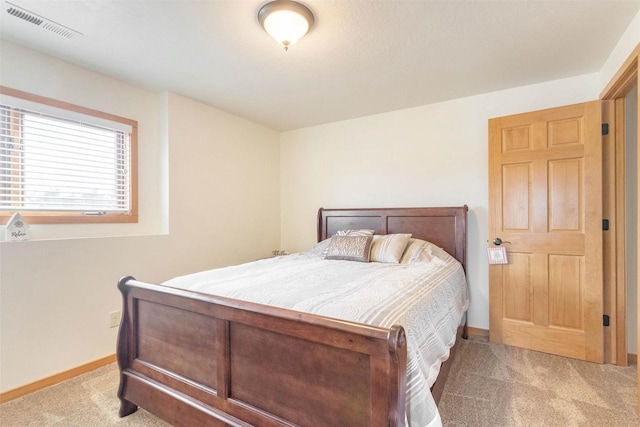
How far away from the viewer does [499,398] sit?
1.97 m

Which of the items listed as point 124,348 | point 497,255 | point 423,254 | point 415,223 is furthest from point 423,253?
point 124,348

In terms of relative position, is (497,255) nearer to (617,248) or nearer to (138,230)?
(617,248)

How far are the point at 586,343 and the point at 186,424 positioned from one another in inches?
117

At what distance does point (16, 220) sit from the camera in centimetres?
212

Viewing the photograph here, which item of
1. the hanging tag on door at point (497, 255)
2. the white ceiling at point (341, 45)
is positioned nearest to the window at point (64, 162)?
the white ceiling at point (341, 45)

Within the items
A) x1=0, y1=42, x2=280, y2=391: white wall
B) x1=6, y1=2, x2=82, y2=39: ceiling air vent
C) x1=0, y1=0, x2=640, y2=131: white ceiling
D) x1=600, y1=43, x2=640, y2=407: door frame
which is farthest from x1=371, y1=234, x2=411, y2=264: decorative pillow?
x1=6, y1=2, x2=82, y2=39: ceiling air vent

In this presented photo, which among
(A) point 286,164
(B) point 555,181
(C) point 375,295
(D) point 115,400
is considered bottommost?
(D) point 115,400

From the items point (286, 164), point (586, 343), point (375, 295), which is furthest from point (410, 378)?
point (286, 164)

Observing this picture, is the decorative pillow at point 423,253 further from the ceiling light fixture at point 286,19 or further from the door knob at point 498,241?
the ceiling light fixture at point 286,19

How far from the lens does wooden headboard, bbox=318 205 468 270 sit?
10.0ft

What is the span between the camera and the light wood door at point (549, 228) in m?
2.47

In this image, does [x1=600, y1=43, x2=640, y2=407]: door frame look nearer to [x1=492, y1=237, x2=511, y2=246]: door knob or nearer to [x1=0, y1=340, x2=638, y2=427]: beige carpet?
[x1=0, y1=340, x2=638, y2=427]: beige carpet

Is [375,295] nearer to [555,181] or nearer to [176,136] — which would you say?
[555,181]

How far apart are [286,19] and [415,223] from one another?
2.31 meters
